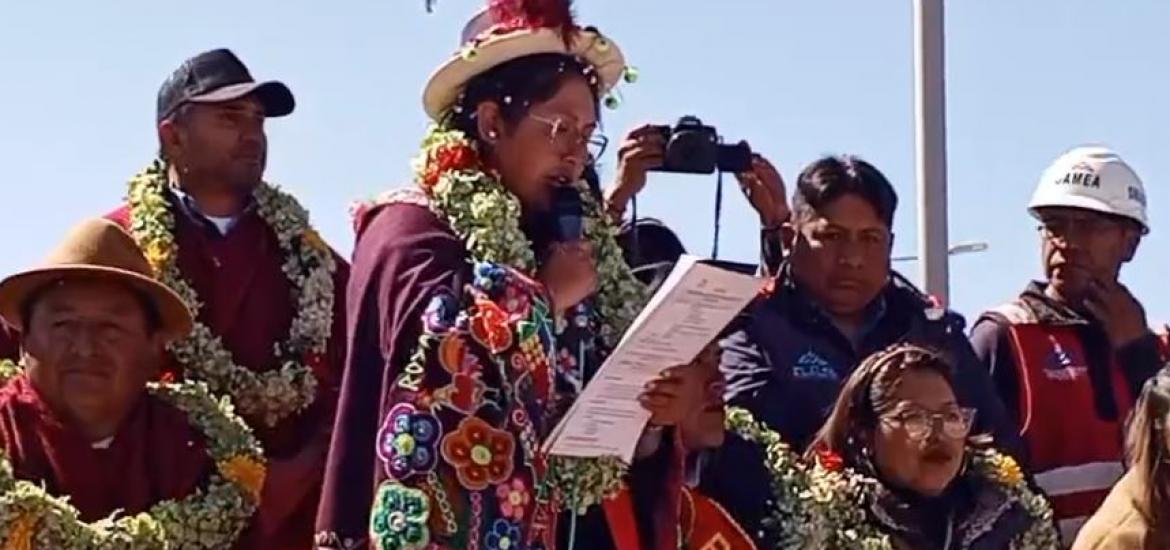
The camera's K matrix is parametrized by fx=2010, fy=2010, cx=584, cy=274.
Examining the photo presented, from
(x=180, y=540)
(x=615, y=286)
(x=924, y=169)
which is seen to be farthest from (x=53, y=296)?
A: (x=924, y=169)

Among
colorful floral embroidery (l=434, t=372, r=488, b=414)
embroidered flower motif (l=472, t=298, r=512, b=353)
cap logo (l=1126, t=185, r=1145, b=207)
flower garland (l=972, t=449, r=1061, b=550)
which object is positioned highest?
cap logo (l=1126, t=185, r=1145, b=207)

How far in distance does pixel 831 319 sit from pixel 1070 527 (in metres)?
0.97

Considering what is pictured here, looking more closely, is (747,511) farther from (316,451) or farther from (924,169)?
(924,169)

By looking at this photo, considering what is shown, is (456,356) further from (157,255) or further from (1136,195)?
(1136,195)

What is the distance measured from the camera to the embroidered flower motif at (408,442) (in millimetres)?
3672

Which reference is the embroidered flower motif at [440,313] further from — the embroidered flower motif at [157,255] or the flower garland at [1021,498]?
the flower garland at [1021,498]

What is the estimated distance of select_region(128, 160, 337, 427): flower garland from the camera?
15.8ft

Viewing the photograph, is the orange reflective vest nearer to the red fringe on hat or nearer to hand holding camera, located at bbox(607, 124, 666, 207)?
hand holding camera, located at bbox(607, 124, 666, 207)

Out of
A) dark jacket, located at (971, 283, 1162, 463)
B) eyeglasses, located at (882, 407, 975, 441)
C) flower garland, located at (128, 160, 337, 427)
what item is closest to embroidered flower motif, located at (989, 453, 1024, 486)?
eyeglasses, located at (882, 407, 975, 441)

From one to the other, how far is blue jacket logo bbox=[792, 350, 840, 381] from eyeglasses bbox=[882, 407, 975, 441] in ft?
1.00

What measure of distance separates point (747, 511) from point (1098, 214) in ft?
6.24

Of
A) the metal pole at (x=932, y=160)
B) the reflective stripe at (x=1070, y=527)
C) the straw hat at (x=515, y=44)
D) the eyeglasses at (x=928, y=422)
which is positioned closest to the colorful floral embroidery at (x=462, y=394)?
the straw hat at (x=515, y=44)

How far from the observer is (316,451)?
4750 millimetres

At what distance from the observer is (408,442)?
12.1ft
